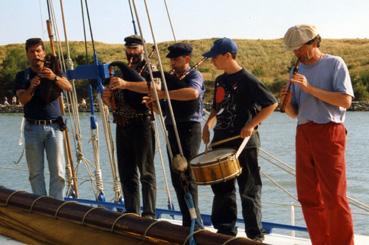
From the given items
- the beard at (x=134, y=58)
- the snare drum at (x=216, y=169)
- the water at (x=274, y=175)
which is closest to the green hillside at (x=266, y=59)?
the water at (x=274, y=175)

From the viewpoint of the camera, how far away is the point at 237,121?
14.9 feet

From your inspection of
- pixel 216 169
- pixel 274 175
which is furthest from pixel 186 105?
pixel 274 175

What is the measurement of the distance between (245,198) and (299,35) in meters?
1.26

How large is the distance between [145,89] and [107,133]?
114 centimetres

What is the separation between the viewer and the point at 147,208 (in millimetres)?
5480

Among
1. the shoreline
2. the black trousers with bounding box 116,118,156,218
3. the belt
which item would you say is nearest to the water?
Result: the black trousers with bounding box 116,118,156,218

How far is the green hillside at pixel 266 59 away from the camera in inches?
2396

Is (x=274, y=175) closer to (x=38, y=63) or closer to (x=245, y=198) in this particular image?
(x=38, y=63)

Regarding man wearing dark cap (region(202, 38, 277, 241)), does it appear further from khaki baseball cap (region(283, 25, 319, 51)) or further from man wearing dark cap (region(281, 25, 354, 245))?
khaki baseball cap (region(283, 25, 319, 51))

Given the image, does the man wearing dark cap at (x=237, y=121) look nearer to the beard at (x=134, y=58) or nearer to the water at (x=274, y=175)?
the beard at (x=134, y=58)

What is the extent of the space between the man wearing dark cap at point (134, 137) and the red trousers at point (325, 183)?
165 centimetres

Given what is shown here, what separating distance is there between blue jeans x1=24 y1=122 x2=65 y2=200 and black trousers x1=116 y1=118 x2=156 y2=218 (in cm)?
54

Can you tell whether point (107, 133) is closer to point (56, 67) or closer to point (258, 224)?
point (56, 67)

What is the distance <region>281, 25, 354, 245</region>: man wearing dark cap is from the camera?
3887 mm
